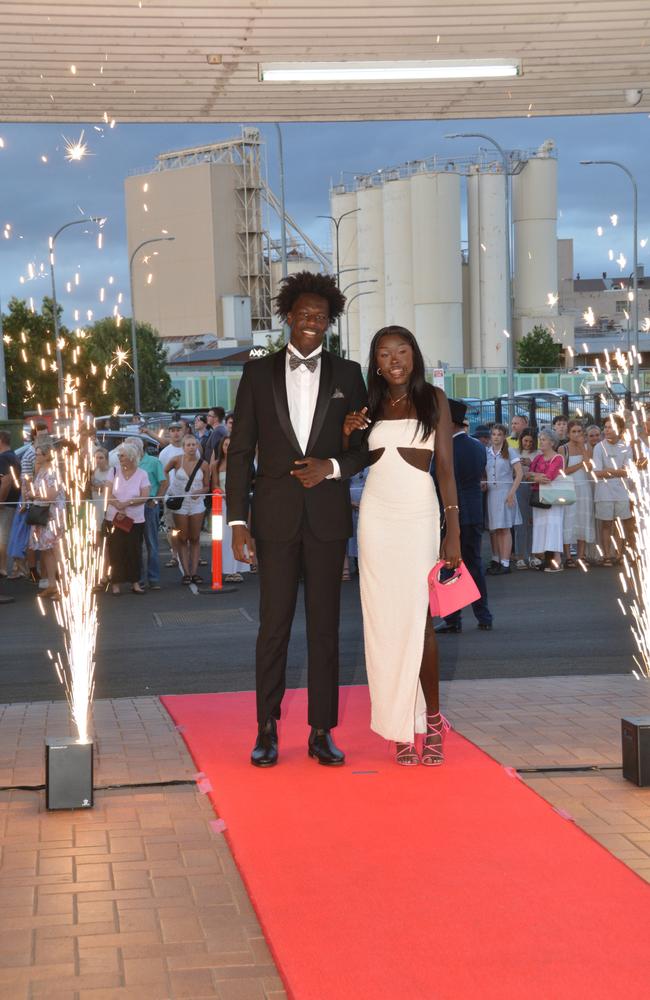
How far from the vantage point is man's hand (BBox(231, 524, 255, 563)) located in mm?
6188

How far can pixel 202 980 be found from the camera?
389cm

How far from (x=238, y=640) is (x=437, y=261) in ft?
223

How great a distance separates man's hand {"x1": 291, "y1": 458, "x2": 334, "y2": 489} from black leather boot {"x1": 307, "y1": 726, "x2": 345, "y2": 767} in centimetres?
127

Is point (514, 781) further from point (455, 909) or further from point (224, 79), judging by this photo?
point (224, 79)

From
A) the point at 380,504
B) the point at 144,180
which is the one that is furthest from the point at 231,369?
the point at 380,504

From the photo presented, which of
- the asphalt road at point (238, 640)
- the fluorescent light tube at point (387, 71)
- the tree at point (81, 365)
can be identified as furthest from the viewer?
the tree at point (81, 365)

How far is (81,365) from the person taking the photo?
65312 mm

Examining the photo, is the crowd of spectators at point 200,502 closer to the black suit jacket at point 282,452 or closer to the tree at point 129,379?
the black suit jacket at point 282,452

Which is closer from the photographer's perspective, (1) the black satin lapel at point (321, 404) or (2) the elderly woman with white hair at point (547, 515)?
(1) the black satin lapel at point (321, 404)

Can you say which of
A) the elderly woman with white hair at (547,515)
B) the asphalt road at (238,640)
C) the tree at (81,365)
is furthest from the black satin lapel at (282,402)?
the tree at (81,365)

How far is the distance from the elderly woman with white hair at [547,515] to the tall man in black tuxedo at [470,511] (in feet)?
14.7

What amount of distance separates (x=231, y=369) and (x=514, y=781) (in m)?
80.7

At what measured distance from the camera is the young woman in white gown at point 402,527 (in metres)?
6.16

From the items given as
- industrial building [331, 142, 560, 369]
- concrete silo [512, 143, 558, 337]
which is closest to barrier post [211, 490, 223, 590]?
A: industrial building [331, 142, 560, 369]
